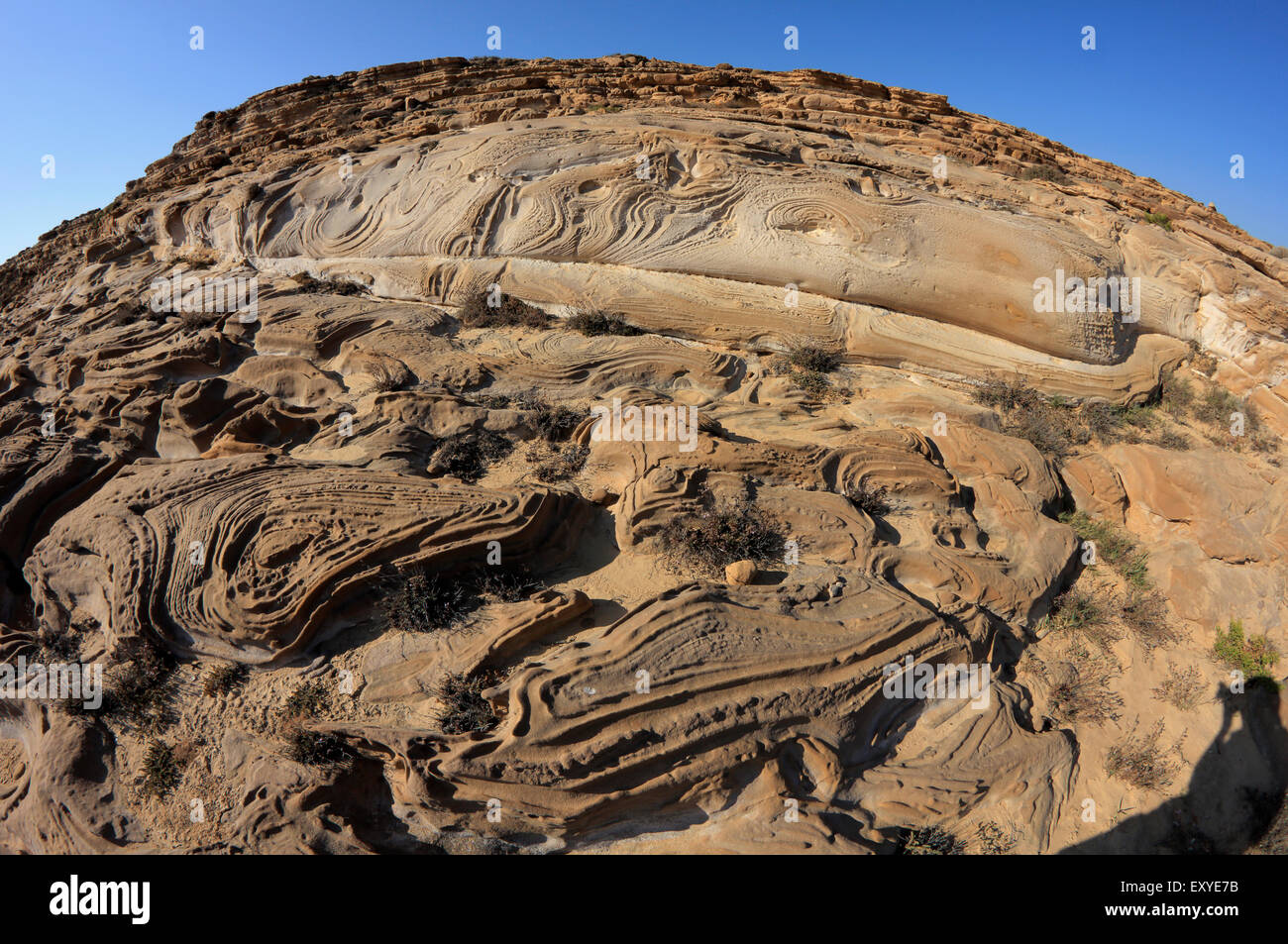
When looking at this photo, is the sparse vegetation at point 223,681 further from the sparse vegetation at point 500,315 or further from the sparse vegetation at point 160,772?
the sparse vegetation at point 500,315

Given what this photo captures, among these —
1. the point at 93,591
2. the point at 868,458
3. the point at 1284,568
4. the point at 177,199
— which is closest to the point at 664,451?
the point at 868,458

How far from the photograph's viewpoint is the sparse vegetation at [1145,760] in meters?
5.64

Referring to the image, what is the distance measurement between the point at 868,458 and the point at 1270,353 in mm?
7585

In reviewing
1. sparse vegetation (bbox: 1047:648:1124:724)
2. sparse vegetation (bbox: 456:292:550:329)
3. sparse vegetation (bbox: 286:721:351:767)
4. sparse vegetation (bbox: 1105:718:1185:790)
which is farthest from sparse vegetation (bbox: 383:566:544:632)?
sparse vegetation (bbox: 1105:718:1185:790)

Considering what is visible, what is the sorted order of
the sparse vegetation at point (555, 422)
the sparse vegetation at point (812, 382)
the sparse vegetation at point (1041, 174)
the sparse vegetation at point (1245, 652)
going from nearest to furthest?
1. the sparse vegetation at point (1245, 652)
2. the sparse vegetation at point (555, 422)
3. the sparse vegetation at point (812, 382)
4. the sparse vegetation at point (1041, 174)

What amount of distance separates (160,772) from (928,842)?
697 cm

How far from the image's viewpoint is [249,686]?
575 cm

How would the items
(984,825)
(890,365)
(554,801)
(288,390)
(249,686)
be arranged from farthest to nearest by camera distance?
(890,365), (288,390), (249,686), (984,825), (554,801)

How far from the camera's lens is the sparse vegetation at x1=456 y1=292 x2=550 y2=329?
1066 cm

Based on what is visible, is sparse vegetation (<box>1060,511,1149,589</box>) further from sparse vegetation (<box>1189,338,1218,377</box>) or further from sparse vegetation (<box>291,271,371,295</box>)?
sparse vegetation (<box>291,271,371,295</box>)

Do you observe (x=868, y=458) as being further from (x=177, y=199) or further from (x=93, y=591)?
(x=177, y=199)

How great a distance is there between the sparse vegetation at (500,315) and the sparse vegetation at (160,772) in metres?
7.48

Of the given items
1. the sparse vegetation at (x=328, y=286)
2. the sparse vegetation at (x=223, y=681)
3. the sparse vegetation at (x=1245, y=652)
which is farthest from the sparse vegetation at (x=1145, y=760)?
the sparse vegetation at (x=328, y=286)

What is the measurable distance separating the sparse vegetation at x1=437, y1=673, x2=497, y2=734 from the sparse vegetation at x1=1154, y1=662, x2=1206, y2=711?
22.9 feet
